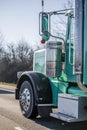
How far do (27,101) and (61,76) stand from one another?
5.27ft

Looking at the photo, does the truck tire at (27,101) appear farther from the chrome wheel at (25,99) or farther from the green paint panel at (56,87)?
the green paint panel at (56,87)

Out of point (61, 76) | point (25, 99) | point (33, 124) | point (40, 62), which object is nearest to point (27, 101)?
point (25, 99)

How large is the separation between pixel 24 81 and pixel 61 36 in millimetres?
2303

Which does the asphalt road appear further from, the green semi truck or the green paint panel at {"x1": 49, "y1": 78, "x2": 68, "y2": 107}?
the green paint panel at {"x1": 49, "y1": 78, "x2": 68, "y2": 107}

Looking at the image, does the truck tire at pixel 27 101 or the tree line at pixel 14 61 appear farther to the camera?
the tree line at pixel 14 61

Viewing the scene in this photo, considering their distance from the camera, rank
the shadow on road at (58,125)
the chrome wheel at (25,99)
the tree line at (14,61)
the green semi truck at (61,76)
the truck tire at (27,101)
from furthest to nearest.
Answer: the tree line at (14,61) → the chrome wheel at (25,99) → the truck tire at (27,101) → the shadow on road at (58,125) → the green semi truck at (61,76)

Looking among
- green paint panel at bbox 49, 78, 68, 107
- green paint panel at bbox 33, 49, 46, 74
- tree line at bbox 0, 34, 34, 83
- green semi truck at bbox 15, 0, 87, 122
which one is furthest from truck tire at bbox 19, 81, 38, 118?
tree line at bbox 0, 34, 34, 83

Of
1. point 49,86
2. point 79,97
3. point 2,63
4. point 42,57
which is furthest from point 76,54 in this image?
point 2,63

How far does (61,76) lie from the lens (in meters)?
9.09

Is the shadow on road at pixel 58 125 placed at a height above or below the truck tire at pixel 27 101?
below

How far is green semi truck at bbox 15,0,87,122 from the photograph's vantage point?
7.59 m

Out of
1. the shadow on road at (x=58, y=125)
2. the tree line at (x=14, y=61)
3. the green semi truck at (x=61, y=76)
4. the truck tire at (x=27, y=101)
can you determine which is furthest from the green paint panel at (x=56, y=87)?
the tree line at (x=14, y=61)

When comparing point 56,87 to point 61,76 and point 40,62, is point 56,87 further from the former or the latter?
point 40,62

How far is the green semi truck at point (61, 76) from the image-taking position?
759 cm
